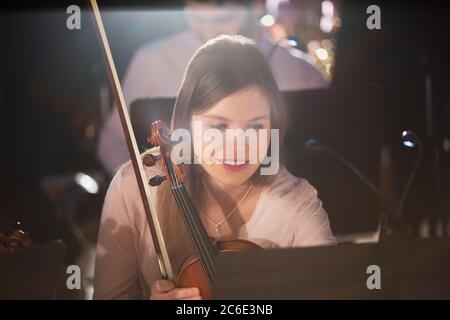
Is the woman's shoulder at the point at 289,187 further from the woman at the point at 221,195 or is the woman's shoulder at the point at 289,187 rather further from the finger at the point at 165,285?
the finger at the point at 165,285

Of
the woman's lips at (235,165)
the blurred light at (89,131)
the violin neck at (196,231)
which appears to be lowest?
the violin neck at (196,231)

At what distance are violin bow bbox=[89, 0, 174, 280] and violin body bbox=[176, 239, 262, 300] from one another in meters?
0.04

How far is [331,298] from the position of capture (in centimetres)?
221

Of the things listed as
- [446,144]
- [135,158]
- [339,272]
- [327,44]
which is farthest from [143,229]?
[446,144]

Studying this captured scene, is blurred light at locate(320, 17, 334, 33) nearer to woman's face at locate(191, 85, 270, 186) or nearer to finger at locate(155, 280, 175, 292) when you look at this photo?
woman's face at locate(191, 85, 270, 186)

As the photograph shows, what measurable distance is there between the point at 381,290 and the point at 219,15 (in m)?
1.05

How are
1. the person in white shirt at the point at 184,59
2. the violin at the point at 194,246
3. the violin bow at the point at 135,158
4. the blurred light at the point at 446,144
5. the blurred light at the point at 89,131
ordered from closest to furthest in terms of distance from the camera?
1. the violin bow at the point at 135,158
2. the violin at the point at 194,246
3. the person in white shirt at the point at 184,59
4. the blurred light at the point at 89,131
5. the blurred light at the point at 446,144

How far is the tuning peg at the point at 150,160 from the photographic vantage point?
2.00 metres

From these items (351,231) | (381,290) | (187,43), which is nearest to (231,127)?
(187,43)

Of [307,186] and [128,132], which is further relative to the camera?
[307,186]

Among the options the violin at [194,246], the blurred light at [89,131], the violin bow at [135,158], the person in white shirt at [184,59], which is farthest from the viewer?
the blurred light at [89,131]

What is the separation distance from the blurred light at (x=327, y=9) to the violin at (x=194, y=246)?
711 millimetres

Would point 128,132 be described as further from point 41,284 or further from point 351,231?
point 351,231

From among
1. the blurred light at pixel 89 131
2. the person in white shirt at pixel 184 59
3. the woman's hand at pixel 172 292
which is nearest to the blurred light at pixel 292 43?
the person in white shirt at pixel 184 59
